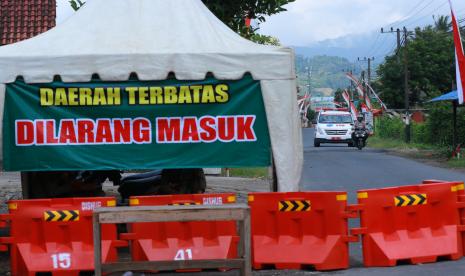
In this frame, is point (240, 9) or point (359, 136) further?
point (359, 136)

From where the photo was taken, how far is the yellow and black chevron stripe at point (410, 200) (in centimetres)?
948

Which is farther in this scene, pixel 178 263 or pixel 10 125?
pixel 10 125

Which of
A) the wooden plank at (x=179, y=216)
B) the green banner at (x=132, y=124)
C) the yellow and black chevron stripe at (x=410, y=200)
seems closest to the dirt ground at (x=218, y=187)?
the green banner at (x=132, y=124)

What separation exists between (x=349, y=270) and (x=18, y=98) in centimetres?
463

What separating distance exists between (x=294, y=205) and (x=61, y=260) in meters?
2.85

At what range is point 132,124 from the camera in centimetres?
997

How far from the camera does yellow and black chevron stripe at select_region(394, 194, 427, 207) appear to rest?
948 centimetres

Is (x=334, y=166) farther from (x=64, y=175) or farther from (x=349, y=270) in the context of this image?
(x=349, y=270)

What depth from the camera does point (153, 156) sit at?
10031 mm

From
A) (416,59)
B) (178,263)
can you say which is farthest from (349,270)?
(416,59)

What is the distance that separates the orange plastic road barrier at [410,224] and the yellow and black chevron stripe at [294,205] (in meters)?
0.57

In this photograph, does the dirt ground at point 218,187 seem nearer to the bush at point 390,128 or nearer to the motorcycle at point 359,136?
the motorcycle at point 359,136

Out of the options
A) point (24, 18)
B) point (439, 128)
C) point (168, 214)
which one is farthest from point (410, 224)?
point (439, 128)

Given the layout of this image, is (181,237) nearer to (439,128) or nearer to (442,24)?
(439,128)
